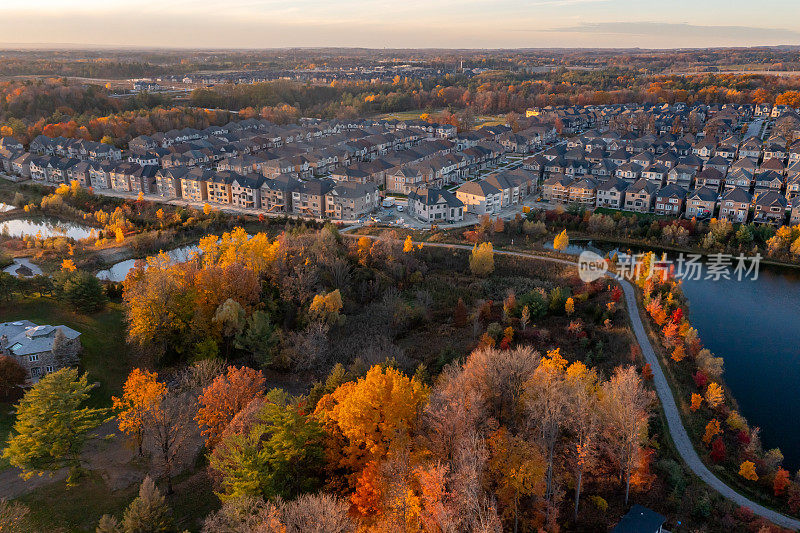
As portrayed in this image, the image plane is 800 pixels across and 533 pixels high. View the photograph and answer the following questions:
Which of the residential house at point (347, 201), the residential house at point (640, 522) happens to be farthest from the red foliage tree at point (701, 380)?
the residential house at point (347, 201)

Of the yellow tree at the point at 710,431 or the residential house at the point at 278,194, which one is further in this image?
the residential house at the point at 278,194

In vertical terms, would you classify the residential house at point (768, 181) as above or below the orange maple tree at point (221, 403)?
above

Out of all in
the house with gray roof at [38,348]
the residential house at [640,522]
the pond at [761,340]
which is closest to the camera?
the residential house at [640,522]

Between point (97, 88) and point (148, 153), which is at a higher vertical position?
point (97, 88)

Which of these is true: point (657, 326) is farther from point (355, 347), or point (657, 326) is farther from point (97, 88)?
point (97, 88)

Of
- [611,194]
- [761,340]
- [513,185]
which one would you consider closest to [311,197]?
[513,185]

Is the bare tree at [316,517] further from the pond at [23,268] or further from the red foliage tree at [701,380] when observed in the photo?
the pond at [23,268]

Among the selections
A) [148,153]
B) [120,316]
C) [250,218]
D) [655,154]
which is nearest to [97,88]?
[148,153]
